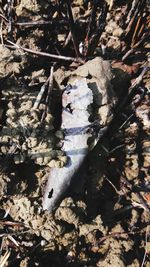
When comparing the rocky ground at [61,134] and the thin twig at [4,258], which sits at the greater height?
the rocky ground at [61,134]

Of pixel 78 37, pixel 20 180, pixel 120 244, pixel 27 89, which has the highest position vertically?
pixel 78 37

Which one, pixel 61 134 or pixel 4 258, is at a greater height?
pixel 61 134

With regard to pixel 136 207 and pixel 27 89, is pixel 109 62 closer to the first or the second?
pixel 27 89

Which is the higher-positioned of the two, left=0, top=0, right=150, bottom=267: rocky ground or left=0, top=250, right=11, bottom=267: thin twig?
left=0, top=0, right=150, bottom=267: rocky ground

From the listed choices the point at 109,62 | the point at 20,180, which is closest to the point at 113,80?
the point at 109,62

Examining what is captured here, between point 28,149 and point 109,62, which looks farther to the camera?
point 109,62

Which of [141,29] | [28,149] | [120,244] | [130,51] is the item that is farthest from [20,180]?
[141,29]

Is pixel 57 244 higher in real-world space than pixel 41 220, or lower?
lower
